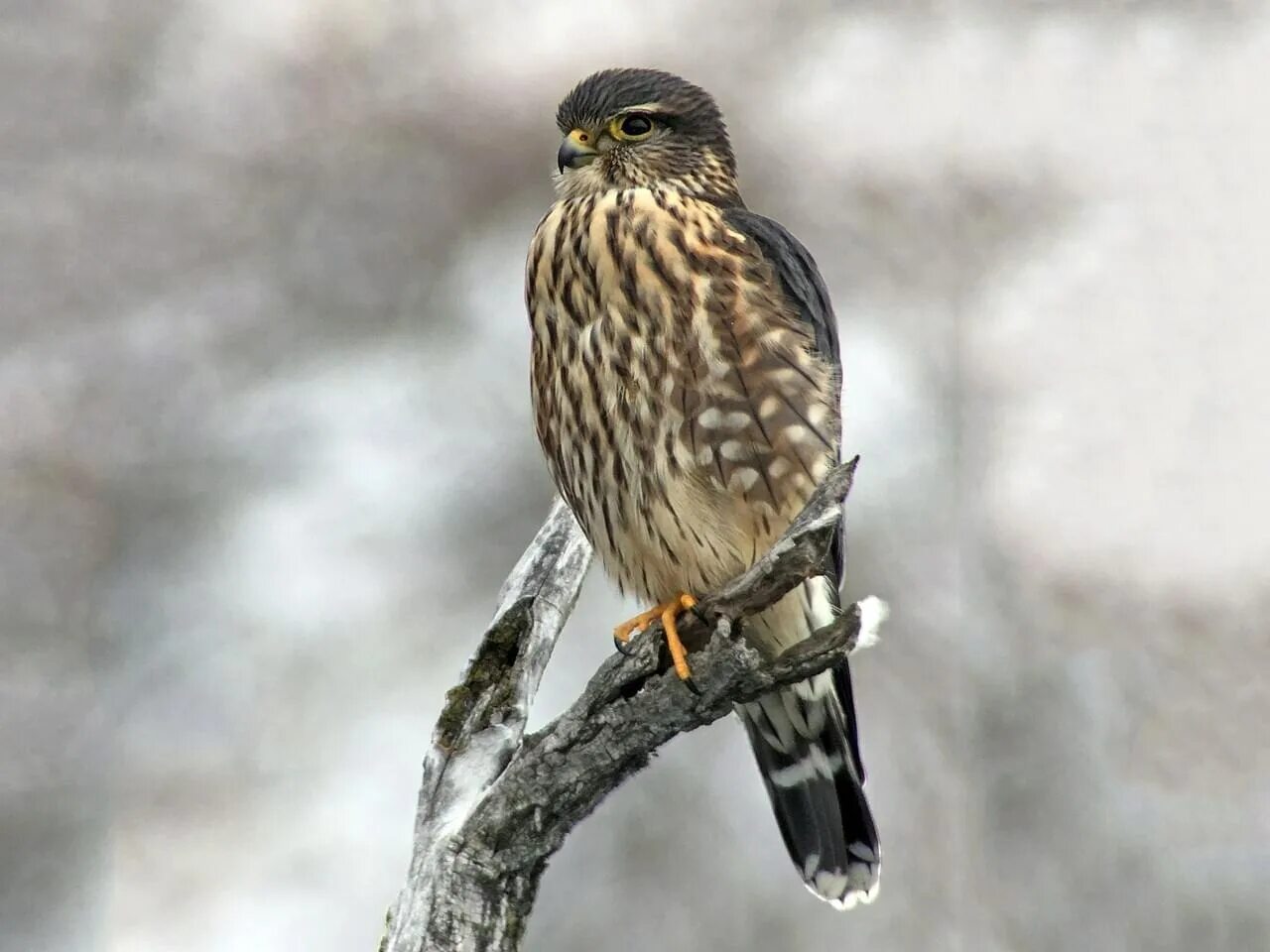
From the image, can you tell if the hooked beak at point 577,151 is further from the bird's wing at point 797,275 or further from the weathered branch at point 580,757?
the weathered branch at point 580,757

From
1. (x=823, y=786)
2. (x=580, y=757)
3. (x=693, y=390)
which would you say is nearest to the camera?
(x=580, y=757)

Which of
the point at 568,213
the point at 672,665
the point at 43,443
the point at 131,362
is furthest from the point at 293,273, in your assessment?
the point at 672,665

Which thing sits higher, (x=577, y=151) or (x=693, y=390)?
(x=577, y=151)

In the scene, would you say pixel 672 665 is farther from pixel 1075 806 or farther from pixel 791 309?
pixel 1075 806

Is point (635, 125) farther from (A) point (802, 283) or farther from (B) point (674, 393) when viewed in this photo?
(B) point (674, 393)

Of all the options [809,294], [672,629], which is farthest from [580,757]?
[809,294]

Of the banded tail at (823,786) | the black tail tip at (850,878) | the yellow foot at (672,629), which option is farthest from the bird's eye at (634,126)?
the black tail tip at (850,878)
